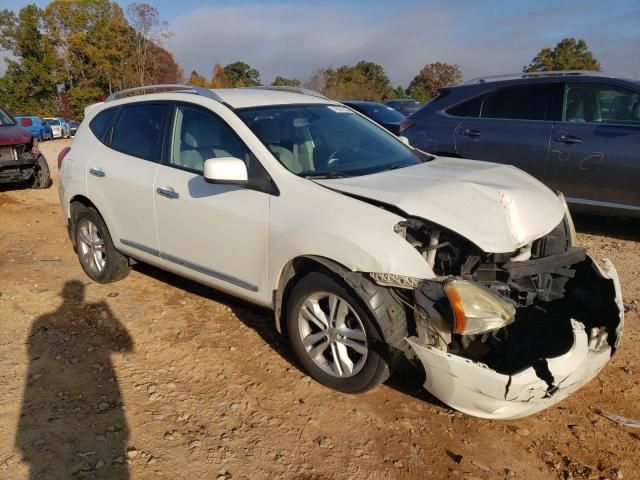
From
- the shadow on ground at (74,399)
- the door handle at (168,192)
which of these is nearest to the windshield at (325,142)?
the door handle at (168,192)

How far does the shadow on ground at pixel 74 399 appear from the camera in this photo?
2.61 metres

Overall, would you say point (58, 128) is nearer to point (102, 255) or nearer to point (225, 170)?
point (102, 255)

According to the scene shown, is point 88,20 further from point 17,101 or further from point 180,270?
point 180,270

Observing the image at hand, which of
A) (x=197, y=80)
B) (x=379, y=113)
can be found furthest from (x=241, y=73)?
(x=379, y=113)

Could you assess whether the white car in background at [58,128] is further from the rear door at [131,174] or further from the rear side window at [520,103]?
the rear side window at [520,103]

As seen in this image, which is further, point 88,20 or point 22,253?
point 88,20

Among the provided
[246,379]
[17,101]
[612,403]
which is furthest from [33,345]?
[17,101]

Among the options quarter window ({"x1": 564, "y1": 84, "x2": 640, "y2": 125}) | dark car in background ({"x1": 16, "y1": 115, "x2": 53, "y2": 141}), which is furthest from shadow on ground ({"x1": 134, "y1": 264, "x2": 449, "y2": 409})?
dark car in background ({"x1": 16, "y1": 115, "x2": 53, "y2": 141})

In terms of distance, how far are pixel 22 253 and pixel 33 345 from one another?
2533 mm

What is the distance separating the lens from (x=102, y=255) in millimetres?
4883

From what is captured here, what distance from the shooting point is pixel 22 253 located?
587 centimetres

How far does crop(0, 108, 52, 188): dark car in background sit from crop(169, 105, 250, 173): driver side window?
22.1 feet

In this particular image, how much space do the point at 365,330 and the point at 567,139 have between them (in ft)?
13.8

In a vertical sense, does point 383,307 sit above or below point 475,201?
below
